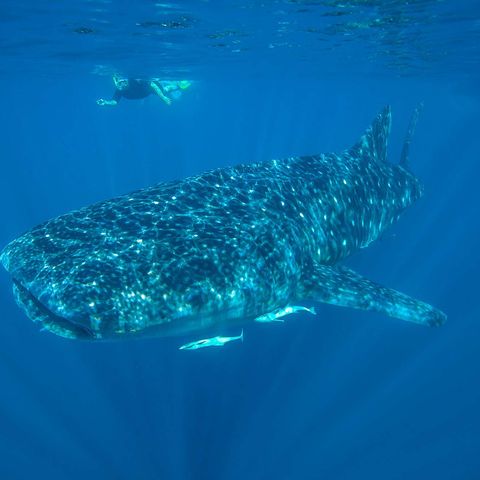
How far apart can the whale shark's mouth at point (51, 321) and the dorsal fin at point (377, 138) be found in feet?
29.8

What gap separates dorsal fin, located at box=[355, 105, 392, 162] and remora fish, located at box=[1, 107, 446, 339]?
226 cm

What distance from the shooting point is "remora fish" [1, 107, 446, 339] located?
5219mm

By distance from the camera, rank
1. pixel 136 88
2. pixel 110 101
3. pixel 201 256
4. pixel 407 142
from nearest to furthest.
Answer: pixel 201 256 → pixel 407 142 → pixel 110 101 → pixel 136 88

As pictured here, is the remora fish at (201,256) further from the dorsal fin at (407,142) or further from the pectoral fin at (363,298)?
the dorsal fin at (407,142)

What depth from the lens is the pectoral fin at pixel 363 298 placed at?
768cm

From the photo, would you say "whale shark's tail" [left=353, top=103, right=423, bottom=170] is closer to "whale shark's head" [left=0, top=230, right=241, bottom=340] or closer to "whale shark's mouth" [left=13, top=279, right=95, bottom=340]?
"whale shark's head" [left=0, top=230, right=241, bottom=340]

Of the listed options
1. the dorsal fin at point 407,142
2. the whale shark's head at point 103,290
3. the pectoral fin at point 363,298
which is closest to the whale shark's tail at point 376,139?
the dorsal fin at point 407,142

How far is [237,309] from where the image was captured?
20.9 ft

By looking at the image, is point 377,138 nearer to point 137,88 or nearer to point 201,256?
point 201,256

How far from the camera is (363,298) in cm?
779

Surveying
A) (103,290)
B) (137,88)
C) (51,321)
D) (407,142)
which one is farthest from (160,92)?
(51,321)

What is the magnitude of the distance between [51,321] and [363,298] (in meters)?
5.13

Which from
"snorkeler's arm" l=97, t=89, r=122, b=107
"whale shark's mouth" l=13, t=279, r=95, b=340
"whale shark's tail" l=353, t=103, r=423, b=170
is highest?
"whale shark's mouth" l=13, t=279, r=95, b=340

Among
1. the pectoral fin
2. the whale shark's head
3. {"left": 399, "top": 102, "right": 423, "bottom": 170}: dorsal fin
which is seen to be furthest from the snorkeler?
the whale shark's head
